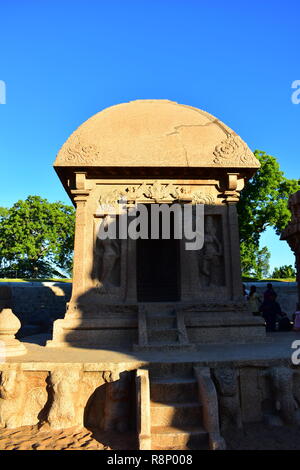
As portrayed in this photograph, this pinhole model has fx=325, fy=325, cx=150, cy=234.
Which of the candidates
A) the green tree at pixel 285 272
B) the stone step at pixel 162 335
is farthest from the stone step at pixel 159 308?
the green tree at pixel 285 272

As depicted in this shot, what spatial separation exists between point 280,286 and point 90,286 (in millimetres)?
12409

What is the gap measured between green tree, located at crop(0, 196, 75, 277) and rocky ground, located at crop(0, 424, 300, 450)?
28013 mm

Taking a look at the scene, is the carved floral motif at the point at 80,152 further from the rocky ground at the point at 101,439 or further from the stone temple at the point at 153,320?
the rocky ground at the point at 101,439

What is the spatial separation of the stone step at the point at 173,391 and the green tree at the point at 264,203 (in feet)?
63.7

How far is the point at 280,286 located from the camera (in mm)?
17172

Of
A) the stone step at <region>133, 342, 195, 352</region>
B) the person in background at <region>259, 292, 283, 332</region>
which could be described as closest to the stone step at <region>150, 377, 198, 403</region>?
the stone step at <region>133, 342, 195, 352</region>

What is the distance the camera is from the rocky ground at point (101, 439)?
416 centimetres

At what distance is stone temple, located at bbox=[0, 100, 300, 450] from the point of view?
15.4 ft

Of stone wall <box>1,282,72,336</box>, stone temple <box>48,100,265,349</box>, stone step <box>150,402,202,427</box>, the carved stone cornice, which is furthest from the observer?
stone wall <box>1,282,72,336</box>

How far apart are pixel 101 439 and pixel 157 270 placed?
5803 millimetres

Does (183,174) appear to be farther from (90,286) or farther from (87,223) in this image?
(90,286)

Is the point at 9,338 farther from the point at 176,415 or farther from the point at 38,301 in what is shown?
the point at 38,301

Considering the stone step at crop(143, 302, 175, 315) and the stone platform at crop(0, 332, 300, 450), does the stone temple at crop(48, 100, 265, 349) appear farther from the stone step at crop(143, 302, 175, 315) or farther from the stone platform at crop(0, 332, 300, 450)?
the stone platform at crop(0, 332, 300, 450)

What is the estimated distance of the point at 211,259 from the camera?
27.8ft
